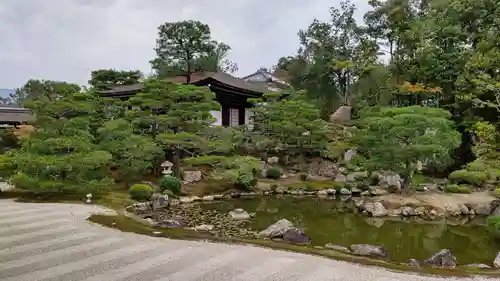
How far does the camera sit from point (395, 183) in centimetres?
1853

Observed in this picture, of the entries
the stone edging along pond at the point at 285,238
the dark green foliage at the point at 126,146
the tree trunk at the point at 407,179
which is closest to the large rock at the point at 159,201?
the stone edging along pond at the point at 285,238

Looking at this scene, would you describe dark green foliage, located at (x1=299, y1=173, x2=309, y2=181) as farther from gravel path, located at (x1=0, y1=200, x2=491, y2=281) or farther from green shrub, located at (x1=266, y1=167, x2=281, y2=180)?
gravel path, located at (x1=0, y1=200, x2=491, y2=281)

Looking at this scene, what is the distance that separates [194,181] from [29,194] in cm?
638

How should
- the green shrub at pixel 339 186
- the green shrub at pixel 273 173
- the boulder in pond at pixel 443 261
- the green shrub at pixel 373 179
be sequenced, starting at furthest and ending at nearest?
the green shrub at pixel 273 173 → the green shrub at pixel 373 179 → the green shrub at pixel 339 186 → the boulder in pond at pixel 443 261

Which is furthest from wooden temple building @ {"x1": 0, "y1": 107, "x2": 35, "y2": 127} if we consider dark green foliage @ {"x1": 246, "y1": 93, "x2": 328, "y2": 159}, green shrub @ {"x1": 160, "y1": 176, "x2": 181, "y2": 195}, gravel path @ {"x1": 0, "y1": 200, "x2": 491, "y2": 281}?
gravel path @ {"x1": 0, "y1": 200, "x2": 491, "y2": 281}

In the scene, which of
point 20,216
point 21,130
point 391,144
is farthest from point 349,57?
point 20,216

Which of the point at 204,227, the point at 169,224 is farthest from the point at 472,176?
the point at 169,224

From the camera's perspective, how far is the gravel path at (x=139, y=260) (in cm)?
625

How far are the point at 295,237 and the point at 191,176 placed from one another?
8753mm

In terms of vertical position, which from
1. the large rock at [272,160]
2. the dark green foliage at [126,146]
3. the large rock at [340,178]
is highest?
the dark green foliage at [126,146]

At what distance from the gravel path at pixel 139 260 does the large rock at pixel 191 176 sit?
8781mm

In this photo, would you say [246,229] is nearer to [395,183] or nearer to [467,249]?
[467,249]

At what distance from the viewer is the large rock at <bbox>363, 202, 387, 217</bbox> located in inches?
570

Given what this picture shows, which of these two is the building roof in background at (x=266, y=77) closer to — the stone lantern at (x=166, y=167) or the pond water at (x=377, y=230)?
the stone lantern at (x=166, y=167)
